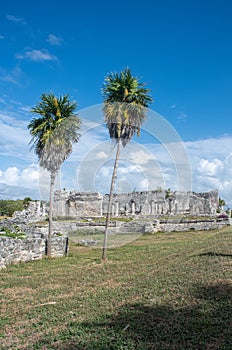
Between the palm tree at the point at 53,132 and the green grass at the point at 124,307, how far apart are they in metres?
6.95

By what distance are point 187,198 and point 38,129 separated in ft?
118

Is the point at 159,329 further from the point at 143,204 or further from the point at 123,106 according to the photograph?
the point at 143,204

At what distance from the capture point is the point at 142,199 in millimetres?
53844

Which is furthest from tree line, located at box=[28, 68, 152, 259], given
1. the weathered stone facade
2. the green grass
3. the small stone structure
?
the weathered stone facade

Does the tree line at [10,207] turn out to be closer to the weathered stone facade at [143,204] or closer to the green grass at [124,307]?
the weathered stone facade at [143,204]

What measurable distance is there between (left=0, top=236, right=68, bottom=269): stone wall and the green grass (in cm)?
177

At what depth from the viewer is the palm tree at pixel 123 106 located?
17.3m

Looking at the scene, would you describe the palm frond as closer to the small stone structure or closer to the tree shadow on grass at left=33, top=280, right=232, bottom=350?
the tree shadow on grass at left=33, top=280, right=232, bottom=350

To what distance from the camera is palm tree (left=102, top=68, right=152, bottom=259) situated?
17.3m

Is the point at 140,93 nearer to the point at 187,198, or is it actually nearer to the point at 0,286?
the point at 0,286

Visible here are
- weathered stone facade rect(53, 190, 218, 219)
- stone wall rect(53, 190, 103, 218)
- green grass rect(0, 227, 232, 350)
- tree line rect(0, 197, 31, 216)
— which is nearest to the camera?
green grass rect(0, 227, 232, 350)

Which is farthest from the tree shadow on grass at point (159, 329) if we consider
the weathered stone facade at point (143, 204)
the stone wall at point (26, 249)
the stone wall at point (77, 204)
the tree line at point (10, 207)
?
the tree line at point (10, 207)

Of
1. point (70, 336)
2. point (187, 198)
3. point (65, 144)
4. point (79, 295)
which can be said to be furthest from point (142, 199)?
point (70, 336)

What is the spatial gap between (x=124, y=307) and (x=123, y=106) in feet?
39.5
